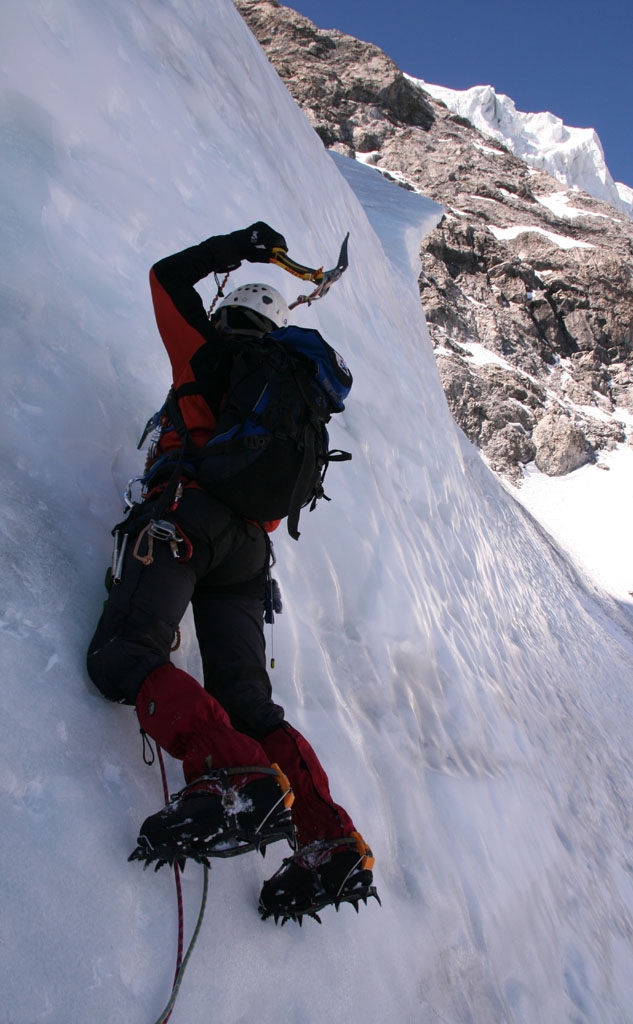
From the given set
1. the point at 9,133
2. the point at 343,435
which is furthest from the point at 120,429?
the point at 343,435

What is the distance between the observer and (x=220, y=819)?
135cm

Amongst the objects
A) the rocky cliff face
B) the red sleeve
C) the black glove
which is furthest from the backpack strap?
the rocky cliff face

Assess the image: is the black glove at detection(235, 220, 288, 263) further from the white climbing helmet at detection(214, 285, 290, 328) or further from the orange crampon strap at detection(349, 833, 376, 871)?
the orange crampon strap at detection(349, 833, 376, 871)

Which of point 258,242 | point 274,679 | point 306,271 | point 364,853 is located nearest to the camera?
point 364,853

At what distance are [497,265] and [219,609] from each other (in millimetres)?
33617

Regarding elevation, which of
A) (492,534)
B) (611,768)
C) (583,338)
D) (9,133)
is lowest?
(611,768)

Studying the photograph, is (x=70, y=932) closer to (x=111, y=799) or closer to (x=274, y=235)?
(x=111, y=799)

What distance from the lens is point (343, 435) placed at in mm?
4750

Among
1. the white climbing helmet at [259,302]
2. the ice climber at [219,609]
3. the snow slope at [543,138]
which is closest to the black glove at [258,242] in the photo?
the ice climber at [219,609]

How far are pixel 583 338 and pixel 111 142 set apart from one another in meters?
32.0

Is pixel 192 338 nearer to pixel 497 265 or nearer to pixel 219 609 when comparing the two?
pixel 219 609

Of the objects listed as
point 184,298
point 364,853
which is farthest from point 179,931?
point 184,298

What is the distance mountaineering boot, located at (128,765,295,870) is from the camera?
1357mm

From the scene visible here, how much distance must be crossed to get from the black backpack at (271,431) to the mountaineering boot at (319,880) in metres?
0.90
